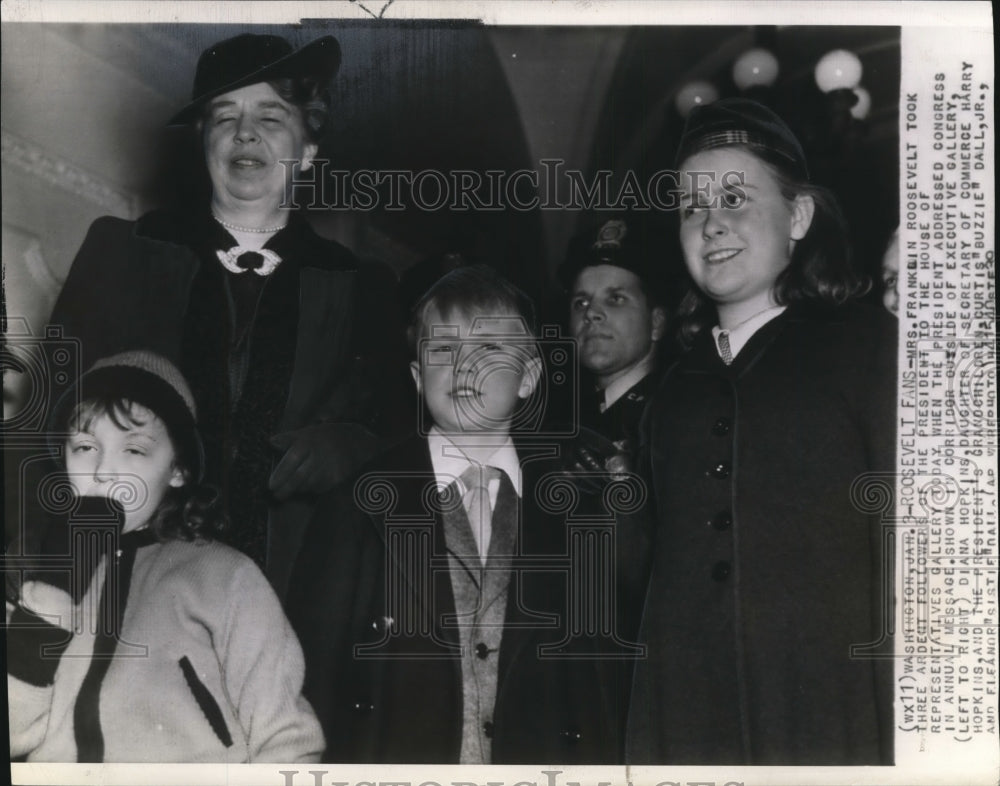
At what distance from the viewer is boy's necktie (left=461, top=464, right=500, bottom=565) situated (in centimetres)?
234

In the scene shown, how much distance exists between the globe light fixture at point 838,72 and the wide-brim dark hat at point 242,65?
117 cm

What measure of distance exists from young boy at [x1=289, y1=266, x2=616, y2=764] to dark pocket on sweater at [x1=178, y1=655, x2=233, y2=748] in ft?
0.74

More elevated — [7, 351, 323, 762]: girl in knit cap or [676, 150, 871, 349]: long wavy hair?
[676, 150, 871, 349]: long wavy hair

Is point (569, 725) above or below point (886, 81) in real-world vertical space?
below

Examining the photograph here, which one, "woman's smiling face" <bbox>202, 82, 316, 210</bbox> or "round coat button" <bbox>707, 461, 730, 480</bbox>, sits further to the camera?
"woman's smiling face" <bbox>202, 82, 316, 210</bbox>

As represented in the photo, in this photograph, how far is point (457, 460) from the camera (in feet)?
7.71

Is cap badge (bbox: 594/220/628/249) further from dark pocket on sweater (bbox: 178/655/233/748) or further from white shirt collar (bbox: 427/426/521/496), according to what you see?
dark pocket on sweater (bbox: 178/655/233/748)

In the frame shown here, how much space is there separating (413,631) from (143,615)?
0.65m

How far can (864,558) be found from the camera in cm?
232

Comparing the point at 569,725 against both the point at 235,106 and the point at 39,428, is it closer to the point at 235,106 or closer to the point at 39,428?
the point at 39,428

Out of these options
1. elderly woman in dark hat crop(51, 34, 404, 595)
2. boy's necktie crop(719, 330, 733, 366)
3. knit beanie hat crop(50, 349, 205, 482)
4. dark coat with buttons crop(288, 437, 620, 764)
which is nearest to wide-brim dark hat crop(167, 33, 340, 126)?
elderly woman in dark hat crop(51, 34, 404, 595)

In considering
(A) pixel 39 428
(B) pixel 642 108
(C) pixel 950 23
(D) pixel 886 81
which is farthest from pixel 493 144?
(A) pixel 39 428

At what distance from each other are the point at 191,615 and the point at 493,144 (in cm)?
134

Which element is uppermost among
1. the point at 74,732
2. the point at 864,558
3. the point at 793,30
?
the point at 793,30
